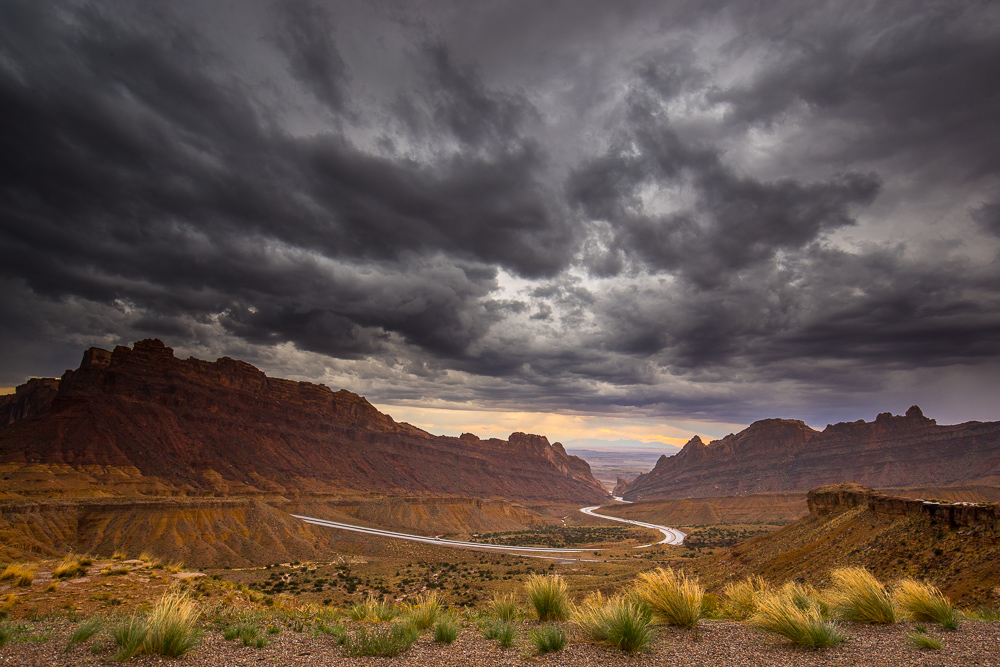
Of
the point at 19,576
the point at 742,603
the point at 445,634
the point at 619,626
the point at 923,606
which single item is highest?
the point at 923,606

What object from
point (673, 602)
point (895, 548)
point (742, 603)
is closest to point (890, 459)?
→ point (895, 548)

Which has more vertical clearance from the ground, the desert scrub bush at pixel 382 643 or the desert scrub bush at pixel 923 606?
the desert scrub bush at pixel 923 606

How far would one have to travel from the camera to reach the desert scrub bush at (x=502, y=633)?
9.16 meters

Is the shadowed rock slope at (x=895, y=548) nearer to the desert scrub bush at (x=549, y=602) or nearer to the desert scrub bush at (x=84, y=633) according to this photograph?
the desert scrub bush at (x=549, y=602)

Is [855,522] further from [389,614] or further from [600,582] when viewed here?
[389,614]

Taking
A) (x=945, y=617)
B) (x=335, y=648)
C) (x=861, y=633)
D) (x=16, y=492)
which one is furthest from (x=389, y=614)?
(x=16, y=492)

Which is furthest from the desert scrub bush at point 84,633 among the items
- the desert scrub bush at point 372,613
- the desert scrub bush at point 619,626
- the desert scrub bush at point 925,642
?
the desert scrub bush at point 925,642

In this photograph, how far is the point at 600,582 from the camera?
39.7m

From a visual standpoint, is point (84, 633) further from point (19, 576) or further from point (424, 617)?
point (19, 576)

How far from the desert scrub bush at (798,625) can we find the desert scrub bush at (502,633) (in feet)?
15.6

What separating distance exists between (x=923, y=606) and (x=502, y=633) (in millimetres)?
8414

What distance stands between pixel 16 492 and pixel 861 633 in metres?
82.7

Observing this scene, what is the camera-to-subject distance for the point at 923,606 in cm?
969

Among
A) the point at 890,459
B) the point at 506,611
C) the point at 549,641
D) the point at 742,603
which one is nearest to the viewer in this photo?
the point at 549,641
